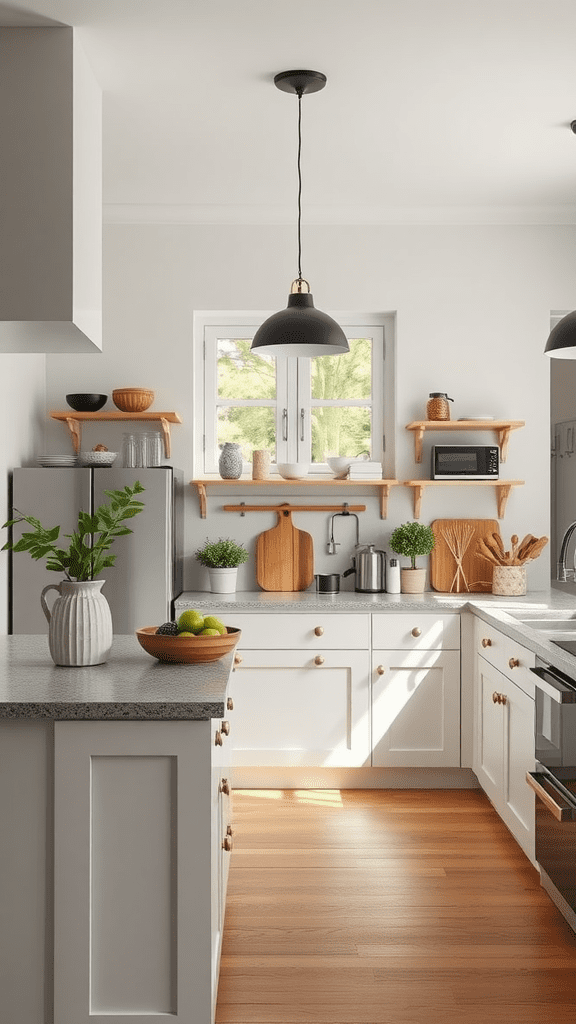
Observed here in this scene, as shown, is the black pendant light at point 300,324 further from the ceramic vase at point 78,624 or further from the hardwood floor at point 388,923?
the hardwood floor at point 388,923

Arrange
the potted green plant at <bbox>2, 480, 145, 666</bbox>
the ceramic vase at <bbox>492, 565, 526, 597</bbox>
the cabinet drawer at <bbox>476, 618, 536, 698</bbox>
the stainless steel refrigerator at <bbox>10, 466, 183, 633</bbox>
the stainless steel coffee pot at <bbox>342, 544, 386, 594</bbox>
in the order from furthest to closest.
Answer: the stainless steel coffee pot at <bbox>342, 544, 386, 594</bbox>, the ceramic vase at <bbox>492, 565, 526, 597</bbox>, the stainless steel refrigerator at <bbox>10, 466, 183, 633</bbox>, the cabinet drawer at <bbox>476, 618, 536, 698</bbox>, the potted green plant at <bbox>2, 480, 145, 666</bbox>

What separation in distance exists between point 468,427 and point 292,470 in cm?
90

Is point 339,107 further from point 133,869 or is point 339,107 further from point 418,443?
point 133,869

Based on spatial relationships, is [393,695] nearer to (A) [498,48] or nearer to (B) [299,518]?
(B) [299,518]

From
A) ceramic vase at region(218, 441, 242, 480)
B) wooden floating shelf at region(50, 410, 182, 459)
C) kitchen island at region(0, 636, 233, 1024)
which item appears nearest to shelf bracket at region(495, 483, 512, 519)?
ceramic vase at region(218, 441, 242, 480)

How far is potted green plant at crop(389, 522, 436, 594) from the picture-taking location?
4598mm

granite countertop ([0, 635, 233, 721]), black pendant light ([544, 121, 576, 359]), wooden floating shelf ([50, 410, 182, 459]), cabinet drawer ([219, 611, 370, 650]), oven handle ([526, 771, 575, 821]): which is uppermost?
black pendant light ([544, 121, 576, 359])

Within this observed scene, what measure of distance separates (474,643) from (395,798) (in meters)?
0.79

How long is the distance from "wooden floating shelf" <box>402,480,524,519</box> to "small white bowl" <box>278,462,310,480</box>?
0.51 m

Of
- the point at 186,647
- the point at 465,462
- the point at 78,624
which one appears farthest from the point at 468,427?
the point at 78,624

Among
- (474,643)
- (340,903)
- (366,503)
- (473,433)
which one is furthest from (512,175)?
(340,903)

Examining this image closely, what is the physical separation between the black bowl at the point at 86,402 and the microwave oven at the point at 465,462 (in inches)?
65.4

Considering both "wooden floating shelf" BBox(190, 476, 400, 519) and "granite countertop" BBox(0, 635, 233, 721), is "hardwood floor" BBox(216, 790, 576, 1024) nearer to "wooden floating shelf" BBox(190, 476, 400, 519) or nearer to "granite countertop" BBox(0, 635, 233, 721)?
"granite countertop" BBox(0, 635, 233, 721)

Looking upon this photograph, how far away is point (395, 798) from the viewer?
4.25 meters
